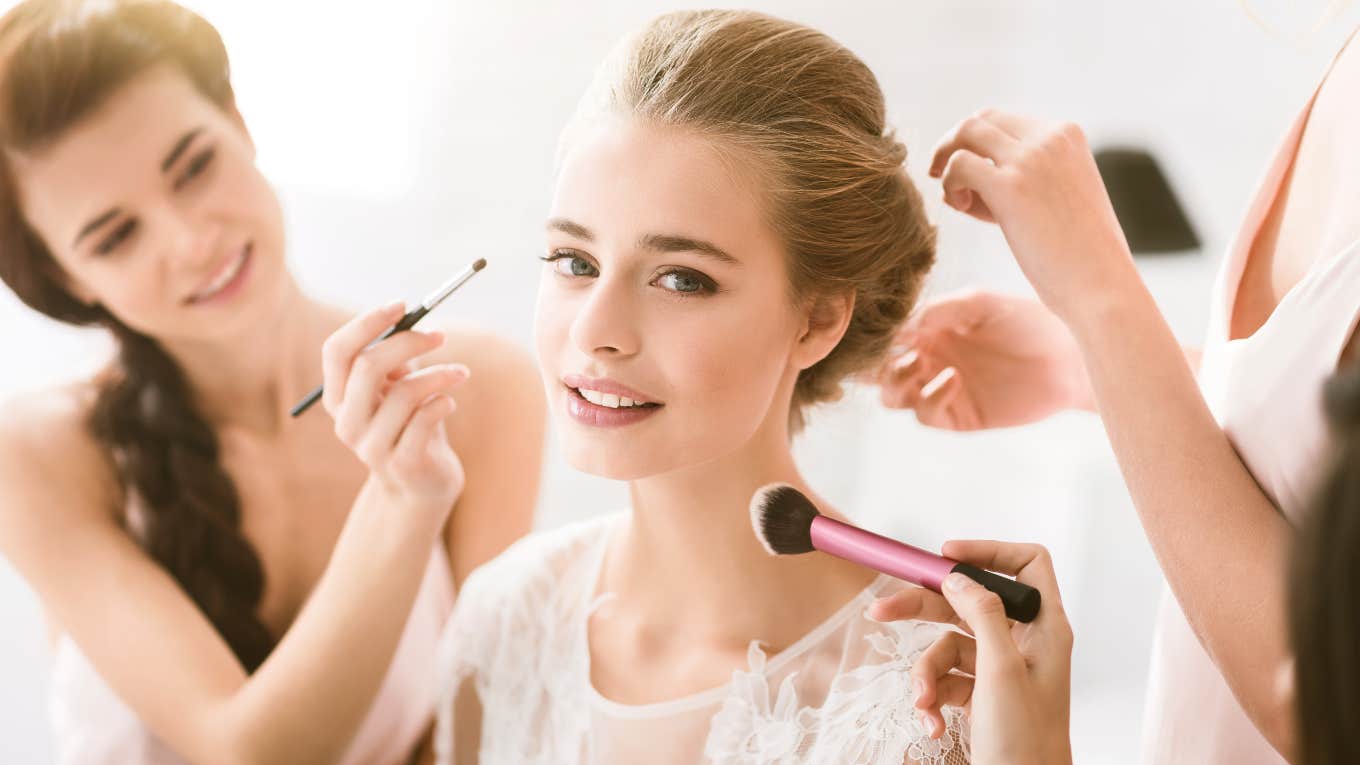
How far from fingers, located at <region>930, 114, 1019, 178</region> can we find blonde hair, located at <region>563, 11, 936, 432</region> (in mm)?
84

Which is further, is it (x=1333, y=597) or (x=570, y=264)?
(x=570, y=264)

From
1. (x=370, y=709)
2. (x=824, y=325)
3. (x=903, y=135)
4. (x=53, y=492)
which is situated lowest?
(x=370, y=709)

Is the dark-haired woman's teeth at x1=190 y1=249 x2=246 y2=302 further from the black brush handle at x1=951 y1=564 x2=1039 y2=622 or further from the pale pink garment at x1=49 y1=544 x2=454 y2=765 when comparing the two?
the black brush handle at x1=951 y1=564 x2=1039 y2=622

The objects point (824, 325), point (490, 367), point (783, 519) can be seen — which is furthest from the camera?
point (490, 367)

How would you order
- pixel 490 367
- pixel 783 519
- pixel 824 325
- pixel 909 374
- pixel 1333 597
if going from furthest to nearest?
pixel 490 367
pixel 909 374
pixel 824 325
pixel 783 519
pixel 1333 597

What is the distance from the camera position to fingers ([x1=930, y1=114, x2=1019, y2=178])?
66 centimetres

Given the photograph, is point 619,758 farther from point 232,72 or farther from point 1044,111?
point 1044,111

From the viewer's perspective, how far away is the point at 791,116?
2.46 ft

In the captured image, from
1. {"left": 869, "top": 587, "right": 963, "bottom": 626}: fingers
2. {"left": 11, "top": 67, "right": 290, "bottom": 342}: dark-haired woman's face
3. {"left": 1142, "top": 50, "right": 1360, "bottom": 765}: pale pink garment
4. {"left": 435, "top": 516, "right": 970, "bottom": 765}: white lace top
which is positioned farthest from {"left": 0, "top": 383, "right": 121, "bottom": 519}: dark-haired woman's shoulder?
{"left": 1142, "top": 50, "right": 1360, "bottom": 765}: pale pink garment

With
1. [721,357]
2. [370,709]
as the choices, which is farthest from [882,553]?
[370,709]

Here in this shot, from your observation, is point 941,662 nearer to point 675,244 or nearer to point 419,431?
point 675,244

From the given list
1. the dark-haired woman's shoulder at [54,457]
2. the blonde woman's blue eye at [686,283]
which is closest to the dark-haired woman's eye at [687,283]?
the blonde woman's blue eye at [686,283]

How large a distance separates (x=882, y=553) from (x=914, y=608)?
5 cm

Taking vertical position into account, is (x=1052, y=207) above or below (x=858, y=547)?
above
